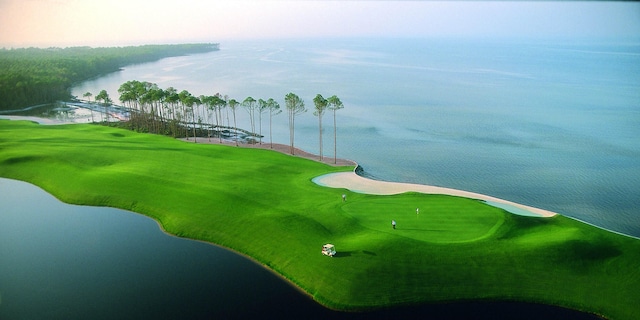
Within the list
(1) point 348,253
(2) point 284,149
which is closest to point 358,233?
(1) point 348,253

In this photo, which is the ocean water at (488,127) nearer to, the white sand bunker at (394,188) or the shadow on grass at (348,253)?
the white sand bunker at (394,188)

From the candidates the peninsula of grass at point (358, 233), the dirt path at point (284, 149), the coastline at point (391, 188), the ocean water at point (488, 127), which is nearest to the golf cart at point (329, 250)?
the peninsula of grass at point (358, 233)

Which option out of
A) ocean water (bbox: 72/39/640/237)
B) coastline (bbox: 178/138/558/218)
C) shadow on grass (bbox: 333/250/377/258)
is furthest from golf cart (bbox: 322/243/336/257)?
ocean water (bbox: 72/39/640/237)

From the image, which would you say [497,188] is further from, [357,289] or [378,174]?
[357,289]

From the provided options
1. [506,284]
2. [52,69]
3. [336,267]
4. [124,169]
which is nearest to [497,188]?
[506,284]

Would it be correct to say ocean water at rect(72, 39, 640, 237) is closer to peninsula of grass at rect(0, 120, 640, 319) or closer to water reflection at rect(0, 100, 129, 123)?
peninsula of grass at rect(0, 120, 640, 319)

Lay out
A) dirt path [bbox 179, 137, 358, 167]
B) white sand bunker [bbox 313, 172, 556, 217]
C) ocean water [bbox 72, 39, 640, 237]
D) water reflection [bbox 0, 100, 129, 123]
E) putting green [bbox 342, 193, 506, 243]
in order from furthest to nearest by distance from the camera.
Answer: water reflection [bbox 0, 100, 129, 123], dirt path [bbox 179, 137, 358, 167], ocean water [bbox 72, 39, 640, 237], white sand bunker [bbox 313, 172, 556, 217], putting green [bbox 342, 193, 506, 243]
